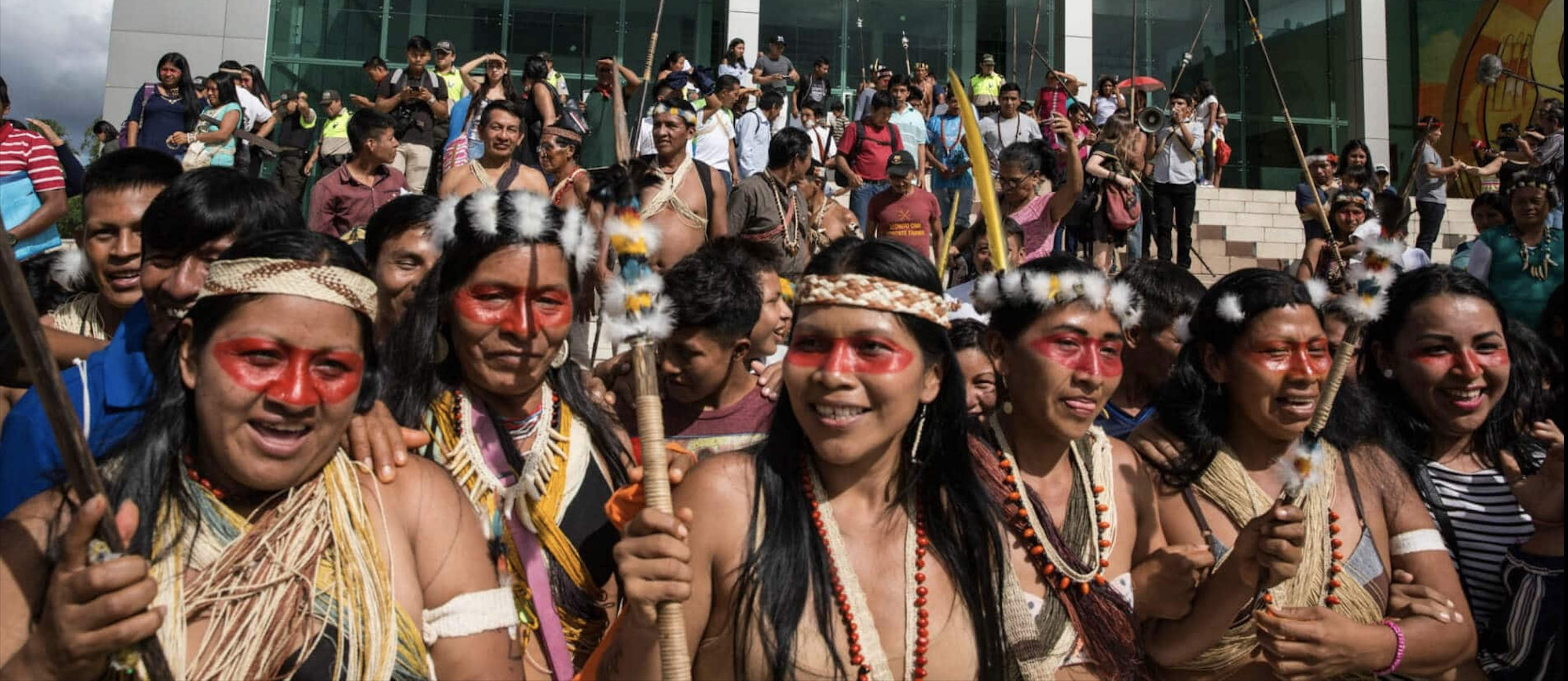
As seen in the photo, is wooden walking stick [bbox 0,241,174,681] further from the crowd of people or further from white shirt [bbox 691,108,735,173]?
white shirt [bbox 691,108,735,173]

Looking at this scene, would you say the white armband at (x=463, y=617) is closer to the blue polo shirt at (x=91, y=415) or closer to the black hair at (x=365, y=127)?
the blue polo shirt at (x=91, y=415)

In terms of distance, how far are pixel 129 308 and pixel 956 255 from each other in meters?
5.47

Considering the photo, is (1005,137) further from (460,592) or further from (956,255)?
(460,592)

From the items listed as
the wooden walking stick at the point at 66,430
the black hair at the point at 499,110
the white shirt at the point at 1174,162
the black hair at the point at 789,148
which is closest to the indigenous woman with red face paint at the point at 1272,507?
the wooden walking stick at the point at 66,430

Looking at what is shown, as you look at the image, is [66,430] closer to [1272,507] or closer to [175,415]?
[175,415]

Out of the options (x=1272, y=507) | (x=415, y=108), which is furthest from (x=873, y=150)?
(x=1272, y=507)

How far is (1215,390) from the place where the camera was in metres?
3.15

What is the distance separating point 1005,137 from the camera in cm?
1066

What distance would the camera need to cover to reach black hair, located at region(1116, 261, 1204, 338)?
3803 mm

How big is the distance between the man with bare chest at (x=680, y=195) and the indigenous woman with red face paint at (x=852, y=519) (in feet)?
10.4

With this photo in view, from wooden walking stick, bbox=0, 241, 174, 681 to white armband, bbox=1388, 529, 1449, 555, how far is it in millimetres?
2899

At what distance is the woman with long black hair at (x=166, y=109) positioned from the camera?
866cm

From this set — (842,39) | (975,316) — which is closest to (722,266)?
(975,316)

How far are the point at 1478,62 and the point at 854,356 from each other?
18.2 metres
